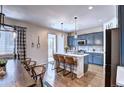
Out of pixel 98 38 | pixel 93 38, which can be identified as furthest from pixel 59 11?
pixel 93 38

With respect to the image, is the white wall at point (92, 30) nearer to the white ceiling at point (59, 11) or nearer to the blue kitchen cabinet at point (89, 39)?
the blue kitchen cabinet at point (89, 39)

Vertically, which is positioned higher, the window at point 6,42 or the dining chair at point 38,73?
the window at point 6,42

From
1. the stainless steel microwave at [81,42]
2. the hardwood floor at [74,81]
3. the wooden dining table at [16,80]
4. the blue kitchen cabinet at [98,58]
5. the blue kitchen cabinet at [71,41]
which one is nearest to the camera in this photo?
the wooden dining table at [16,80]

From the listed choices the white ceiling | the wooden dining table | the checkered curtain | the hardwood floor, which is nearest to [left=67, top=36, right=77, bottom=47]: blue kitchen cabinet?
the white ceiling

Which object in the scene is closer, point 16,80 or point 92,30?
point 16,80

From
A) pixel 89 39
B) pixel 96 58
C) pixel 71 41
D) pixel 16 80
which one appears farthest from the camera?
pixel 71 41

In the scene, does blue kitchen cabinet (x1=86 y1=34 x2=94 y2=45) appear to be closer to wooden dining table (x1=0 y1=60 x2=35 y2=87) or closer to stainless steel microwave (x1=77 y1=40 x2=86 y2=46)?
stainless steel microwave (x1=77 y1=40 x2=86 y2=46)

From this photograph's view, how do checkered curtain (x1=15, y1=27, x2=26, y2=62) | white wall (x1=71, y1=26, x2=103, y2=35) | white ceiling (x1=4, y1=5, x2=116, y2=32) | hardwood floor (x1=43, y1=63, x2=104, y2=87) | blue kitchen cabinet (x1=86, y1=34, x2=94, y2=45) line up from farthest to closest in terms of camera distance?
blue kitchen cabinet (x1=86, y1=34, x2=94, y2=45) < white wall (x1=71, y1=26, x2=103, y2=35) < checkered curtain (x1=15, y1=27, x2=26, y2=62) < white ceiling (x1=4, y1=5, x2=116, y2=32) < hardwood floor (x1=43, y1=63, x2=104, y2=87)

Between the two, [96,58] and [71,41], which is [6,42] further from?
[71,41]

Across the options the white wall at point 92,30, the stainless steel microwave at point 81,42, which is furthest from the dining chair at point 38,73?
the stainless steel microwave at point 81,42

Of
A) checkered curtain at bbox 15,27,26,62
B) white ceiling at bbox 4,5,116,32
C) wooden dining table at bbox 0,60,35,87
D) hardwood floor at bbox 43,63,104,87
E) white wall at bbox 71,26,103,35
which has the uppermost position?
white ceiling at bbox 4,5,116,32
